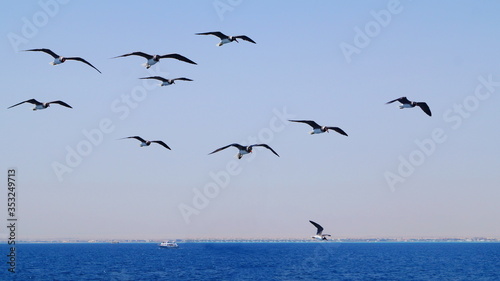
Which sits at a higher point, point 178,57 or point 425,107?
point 178,57

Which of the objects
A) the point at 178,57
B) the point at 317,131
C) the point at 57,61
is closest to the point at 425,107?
the point at 317,131

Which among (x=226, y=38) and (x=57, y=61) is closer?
(x=226, y=38)

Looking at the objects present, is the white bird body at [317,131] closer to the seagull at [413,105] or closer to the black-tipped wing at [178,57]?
the seagull at [413,105]

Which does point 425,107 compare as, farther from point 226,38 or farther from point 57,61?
point 57,61

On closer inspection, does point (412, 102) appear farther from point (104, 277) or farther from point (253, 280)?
point (104, 277)

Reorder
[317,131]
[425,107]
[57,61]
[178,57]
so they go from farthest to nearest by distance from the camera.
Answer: [317,131]
[57,61]
[425,107]
[178,57]

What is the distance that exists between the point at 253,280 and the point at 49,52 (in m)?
93.6

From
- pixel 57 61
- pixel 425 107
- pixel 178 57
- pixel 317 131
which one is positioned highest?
pixel 57 61

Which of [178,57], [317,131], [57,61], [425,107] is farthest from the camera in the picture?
[317,131]

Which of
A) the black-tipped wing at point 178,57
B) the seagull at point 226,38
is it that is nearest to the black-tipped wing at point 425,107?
the seagull at point 226,38

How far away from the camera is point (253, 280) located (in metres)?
136

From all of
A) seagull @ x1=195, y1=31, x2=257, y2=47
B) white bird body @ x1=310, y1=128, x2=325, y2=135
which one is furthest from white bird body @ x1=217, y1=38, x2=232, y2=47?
white bird body @ x1=310, y1=128, x2=325, y2=135

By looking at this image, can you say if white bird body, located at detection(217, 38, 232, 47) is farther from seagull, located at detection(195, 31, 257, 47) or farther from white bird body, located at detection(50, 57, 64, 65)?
white bird body, located at detection(50, 57, 64, 65)

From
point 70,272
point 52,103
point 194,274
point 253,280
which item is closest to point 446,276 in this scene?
point 253,280
